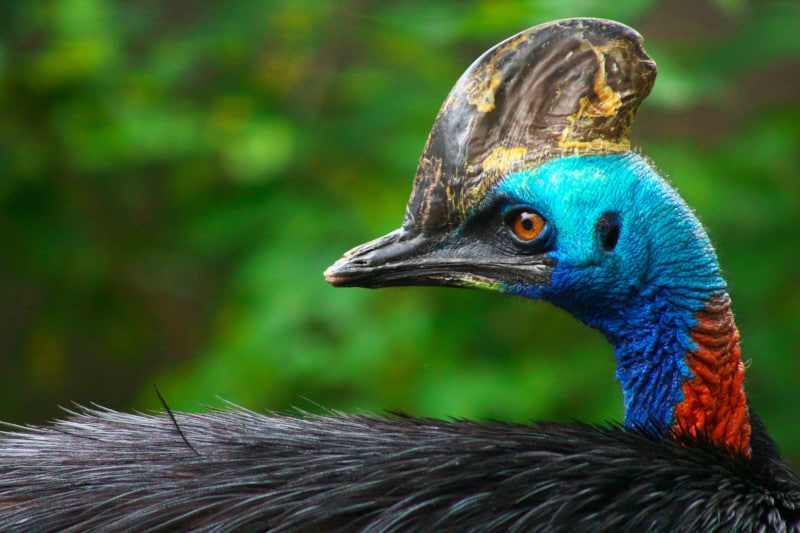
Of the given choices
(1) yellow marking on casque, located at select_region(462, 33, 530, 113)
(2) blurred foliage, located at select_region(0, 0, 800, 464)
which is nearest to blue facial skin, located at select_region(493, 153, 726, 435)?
(1) yellow marking on casque, located at select_region(462, 33, 530, 113)

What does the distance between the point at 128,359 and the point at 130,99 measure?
5.05 feet

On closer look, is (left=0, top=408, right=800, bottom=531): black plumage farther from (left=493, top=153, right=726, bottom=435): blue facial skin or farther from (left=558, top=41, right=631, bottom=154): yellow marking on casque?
(left=558, top=41, right=631, bottom=154): yellow marking on casque

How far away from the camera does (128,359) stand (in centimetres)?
436

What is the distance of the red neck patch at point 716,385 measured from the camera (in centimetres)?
170

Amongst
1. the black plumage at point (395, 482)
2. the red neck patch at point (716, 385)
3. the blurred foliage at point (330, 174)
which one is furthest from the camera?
the blurred foliage at point (330, 174)

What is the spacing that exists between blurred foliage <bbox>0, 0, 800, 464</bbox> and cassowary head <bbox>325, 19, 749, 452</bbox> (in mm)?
916

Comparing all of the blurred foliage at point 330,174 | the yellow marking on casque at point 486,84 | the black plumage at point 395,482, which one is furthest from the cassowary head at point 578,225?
the blurred foliage at point 330,174

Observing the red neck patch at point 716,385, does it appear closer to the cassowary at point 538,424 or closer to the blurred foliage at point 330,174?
the cassowary at point 538,424

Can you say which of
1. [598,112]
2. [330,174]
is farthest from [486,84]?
[330,174]

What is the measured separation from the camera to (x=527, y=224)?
175 cm

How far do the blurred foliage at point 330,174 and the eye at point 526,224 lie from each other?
3.34 ft

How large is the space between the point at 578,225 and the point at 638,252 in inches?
3.8

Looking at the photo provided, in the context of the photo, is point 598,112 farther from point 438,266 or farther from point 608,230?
point 438,266

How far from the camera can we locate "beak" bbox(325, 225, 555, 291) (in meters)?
1.76
